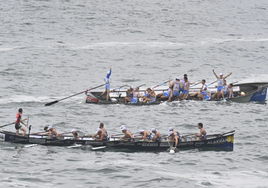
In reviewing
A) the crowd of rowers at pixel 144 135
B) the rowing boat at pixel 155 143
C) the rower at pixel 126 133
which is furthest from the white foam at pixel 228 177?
the rower at pixel 126 133

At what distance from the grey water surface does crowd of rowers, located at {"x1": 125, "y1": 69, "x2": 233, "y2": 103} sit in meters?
0.80

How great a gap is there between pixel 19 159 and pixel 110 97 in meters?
17.0

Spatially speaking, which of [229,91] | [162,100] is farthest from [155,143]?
[229,91]

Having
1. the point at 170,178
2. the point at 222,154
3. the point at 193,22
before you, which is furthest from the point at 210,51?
the point at 170,178

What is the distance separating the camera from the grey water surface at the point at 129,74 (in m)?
30.1

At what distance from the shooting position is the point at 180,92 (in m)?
46.9

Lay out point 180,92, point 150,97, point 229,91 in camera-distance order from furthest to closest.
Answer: point 229,91 < point 180,92 < point 150,97

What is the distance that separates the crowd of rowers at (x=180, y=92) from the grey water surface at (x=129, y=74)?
799 mm

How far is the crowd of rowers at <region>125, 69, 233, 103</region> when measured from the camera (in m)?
46.1

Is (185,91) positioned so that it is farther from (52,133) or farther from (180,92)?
(52,133)

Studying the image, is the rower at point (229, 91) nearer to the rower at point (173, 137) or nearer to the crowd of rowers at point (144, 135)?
the crowd of rowers at point (144, 135)

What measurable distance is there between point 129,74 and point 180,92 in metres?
13.8

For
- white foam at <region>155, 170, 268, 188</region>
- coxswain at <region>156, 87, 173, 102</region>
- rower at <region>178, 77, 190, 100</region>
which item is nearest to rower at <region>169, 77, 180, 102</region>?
coxswain at <region>156, 87, 173, 102</region>

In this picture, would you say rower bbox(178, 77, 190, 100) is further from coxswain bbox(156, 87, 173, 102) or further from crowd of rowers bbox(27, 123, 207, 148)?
crowd of rowers bbox(27, 123, 207, 148)
